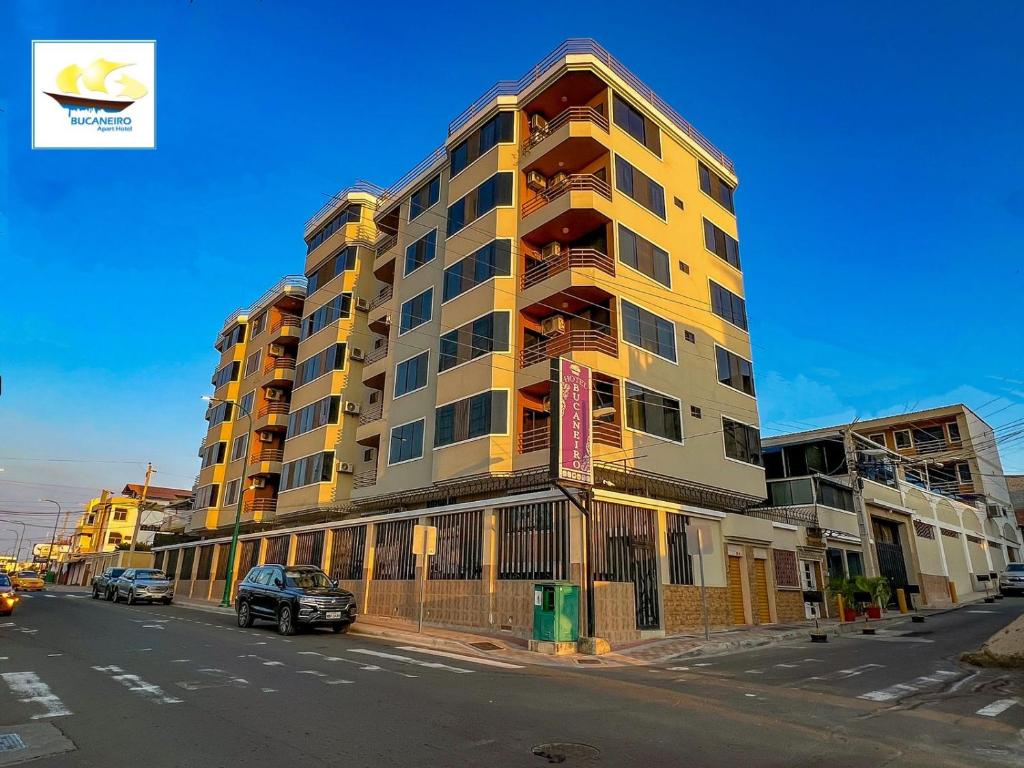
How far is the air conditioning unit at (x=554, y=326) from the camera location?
24.6 meters

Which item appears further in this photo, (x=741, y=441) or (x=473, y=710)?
(x=741, y=441)

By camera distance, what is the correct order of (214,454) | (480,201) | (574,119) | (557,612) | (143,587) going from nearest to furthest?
(557,612), (574,119), (480,201), (143,587), (214,454)

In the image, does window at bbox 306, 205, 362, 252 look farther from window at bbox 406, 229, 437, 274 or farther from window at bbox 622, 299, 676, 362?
window at bbox 622, 299, 676, 362

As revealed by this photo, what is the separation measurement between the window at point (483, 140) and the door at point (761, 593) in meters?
21.0

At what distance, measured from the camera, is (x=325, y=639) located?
16.4 metres

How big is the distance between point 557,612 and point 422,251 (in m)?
21.0

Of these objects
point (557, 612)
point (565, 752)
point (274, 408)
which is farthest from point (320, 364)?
point (565, 752)

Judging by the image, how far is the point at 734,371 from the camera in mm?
28938

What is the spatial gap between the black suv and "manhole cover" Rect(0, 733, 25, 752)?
11.3 meters

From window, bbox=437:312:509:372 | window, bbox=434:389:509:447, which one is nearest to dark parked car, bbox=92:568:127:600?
window, bbox=434:389:509:447

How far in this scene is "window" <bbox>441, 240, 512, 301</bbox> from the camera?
25.8 metres

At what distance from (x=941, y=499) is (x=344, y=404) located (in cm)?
4358

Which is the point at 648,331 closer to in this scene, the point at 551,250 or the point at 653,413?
the point at 653,413

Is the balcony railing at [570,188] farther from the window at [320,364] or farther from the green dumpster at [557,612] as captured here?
the window at [320,364]
